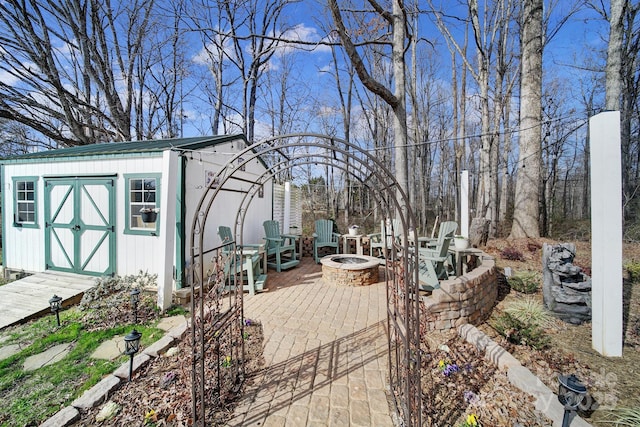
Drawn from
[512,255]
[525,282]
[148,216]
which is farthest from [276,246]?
[512,255]

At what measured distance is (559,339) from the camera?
2.85 meters

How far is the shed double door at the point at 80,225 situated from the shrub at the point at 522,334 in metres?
5.77

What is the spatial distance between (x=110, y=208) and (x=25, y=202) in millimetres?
2457

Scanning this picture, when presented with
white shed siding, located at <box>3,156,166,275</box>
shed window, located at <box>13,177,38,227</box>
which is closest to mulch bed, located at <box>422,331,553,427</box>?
white shed siding, located at <box>3,156,166,275</box>

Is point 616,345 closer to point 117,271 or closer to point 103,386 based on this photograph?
point 103,386

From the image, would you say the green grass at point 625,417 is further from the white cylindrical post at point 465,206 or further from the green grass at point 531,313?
the white cylindrical post at point 465,206

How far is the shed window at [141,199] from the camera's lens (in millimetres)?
4375

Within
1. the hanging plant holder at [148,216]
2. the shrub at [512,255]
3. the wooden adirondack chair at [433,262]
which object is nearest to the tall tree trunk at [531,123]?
the shrub at [512,255]

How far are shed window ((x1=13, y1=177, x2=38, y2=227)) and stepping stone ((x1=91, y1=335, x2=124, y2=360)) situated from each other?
409 centimetres

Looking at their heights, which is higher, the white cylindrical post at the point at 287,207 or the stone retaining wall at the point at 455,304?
the white cylindrical post at the point at 287,207

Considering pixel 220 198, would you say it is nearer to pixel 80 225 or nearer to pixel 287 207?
pixel 80 225

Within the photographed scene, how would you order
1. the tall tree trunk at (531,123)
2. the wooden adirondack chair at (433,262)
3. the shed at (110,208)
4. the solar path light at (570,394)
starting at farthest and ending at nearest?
the tall tree trunk at (531,123) < the shed at (110,208) < the wooden adirondack chair at (433,262) < the solar path light at (570,394)

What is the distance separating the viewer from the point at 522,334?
2750mm

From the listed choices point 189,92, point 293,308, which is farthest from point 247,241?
point 189,92
